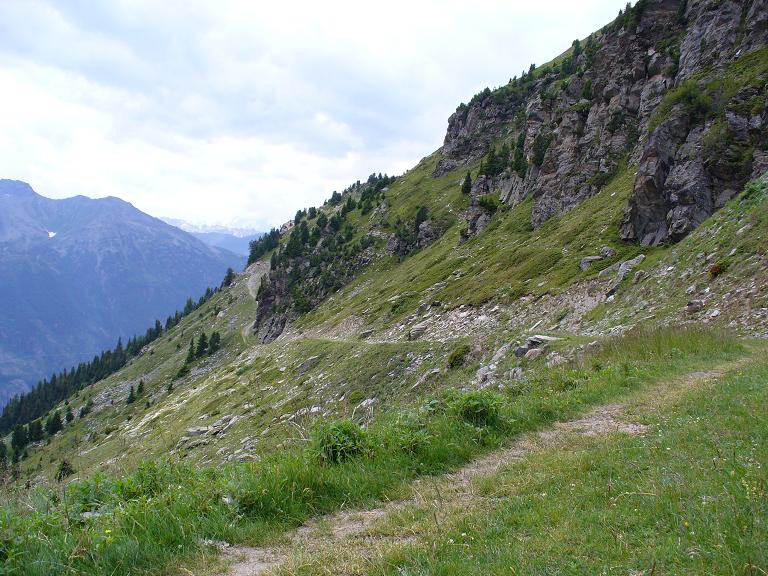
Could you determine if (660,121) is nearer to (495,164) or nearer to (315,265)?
(495,164)

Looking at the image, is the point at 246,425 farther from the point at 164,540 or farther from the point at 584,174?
the point at 584,174

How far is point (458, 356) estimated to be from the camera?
28234 mm

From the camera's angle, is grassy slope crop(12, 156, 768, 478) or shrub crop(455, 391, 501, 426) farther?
grassy slope crop(12, 156, 768, 478)

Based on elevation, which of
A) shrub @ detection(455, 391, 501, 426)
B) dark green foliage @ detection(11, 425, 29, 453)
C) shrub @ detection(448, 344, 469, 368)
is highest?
shrub @ detection(455, 391, 501, 426)

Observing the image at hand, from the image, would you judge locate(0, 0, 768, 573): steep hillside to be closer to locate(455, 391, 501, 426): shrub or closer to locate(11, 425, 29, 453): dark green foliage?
locate(455, 391, 501, 426): shrub

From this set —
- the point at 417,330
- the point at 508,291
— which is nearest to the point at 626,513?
the point at 508,291

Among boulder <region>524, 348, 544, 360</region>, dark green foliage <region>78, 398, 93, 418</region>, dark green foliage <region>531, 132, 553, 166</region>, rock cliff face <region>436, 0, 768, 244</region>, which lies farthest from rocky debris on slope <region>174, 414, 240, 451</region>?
dark green foliage <region>78, 398, 93, 418</region>

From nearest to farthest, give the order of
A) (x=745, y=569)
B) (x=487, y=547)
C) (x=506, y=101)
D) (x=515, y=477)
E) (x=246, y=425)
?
(x=745, y=569), (x=487, y=547), (x=515, y=477), (x=246, y=425), (x=506, y=101)

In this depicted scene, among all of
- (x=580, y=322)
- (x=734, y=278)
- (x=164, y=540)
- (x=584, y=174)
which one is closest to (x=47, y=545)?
(x=164, y=540)

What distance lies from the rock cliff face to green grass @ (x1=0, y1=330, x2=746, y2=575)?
30.4 m

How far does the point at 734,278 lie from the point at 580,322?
352 inches

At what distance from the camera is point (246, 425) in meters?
43.3

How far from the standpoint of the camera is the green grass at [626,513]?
15.0ft

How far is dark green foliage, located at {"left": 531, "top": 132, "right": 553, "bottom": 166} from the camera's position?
224 feet
